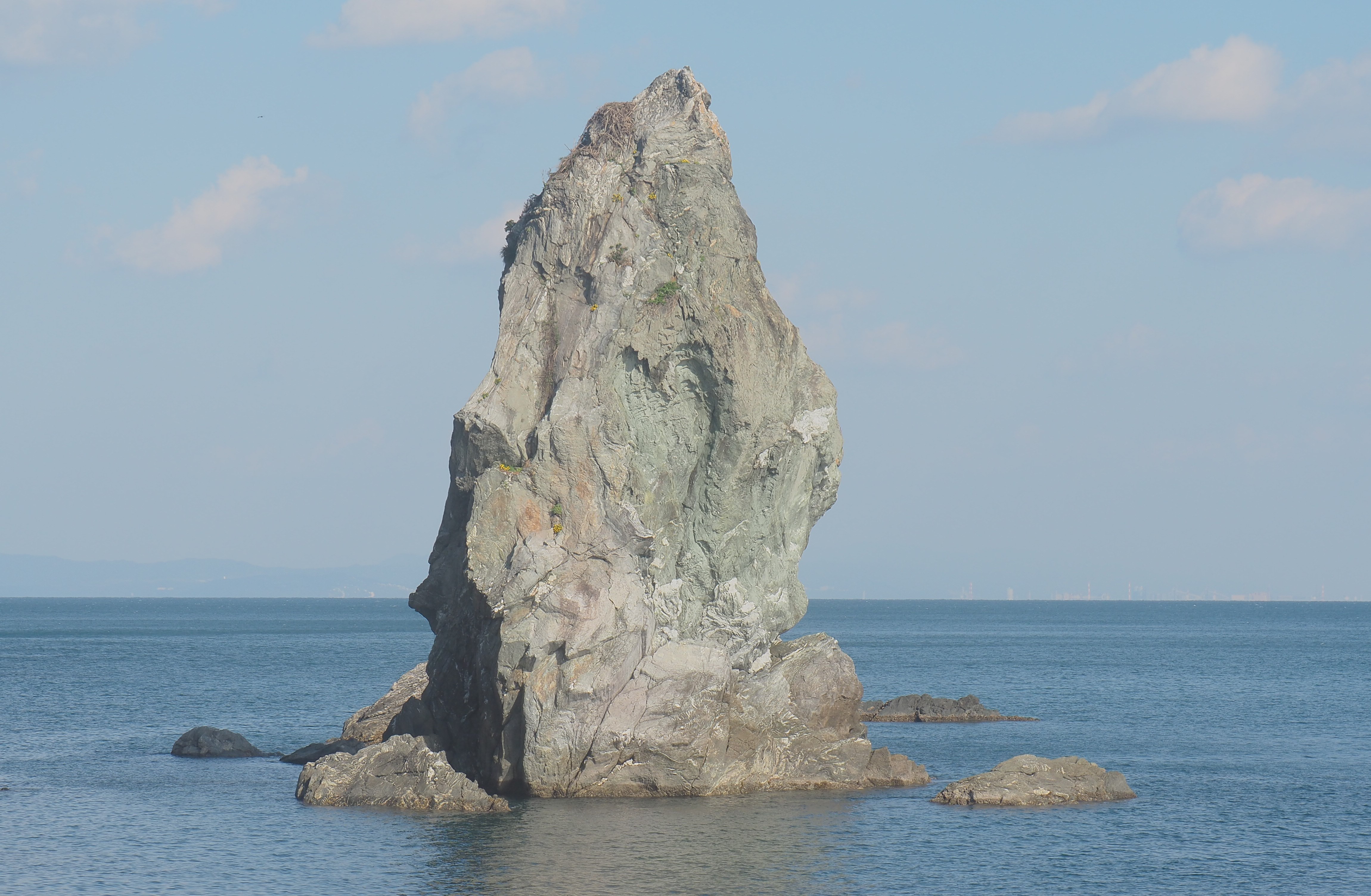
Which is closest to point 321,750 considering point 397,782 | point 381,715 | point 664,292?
point 381,715

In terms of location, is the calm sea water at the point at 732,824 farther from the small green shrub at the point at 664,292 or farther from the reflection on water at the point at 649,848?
the small green shrub at the point at 664,292

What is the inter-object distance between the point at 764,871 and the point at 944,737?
1176 inches

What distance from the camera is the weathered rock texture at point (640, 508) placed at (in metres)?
41.6

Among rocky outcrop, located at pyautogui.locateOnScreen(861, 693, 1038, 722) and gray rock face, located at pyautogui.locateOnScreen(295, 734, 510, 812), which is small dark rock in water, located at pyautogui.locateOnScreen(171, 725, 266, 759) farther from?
rocky outcrop, located at pyautogui.locateOnScreen(861, 693, 1038, 722)

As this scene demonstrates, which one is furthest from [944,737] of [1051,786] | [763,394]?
[763,394]

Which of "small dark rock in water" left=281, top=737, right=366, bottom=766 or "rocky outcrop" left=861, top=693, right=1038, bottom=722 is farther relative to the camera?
"rocky outcrop" left=861, top=693, right=1038, bottom=722

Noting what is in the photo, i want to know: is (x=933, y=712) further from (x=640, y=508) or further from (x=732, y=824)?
(x=732, y=824)

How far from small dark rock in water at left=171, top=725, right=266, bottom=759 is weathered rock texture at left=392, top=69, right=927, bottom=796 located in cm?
1283

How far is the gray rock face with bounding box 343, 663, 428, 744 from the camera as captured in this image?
55438mm

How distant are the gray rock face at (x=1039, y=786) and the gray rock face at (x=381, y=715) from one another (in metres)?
21.2

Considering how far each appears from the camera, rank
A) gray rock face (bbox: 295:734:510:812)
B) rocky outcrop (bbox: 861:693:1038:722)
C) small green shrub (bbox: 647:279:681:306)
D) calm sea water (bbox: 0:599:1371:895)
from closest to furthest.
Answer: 1. calm sea water (bbox: 0:599:1371:895)
2. gray rock face (bbox: 295:734:510:812)
3. small green shrub (bbox: 647:279:681:306)
4. rocky outcrop (bbox: 861:693:1038:722)

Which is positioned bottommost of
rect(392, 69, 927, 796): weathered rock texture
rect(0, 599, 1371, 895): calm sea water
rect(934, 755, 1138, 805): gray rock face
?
rect(0, 599, 1371, 895): calm sea water

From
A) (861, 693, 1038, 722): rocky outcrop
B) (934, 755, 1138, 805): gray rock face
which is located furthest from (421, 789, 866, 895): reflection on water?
(861, 693, 1038, 722): rocky outcrop

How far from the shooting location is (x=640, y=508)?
144ft
